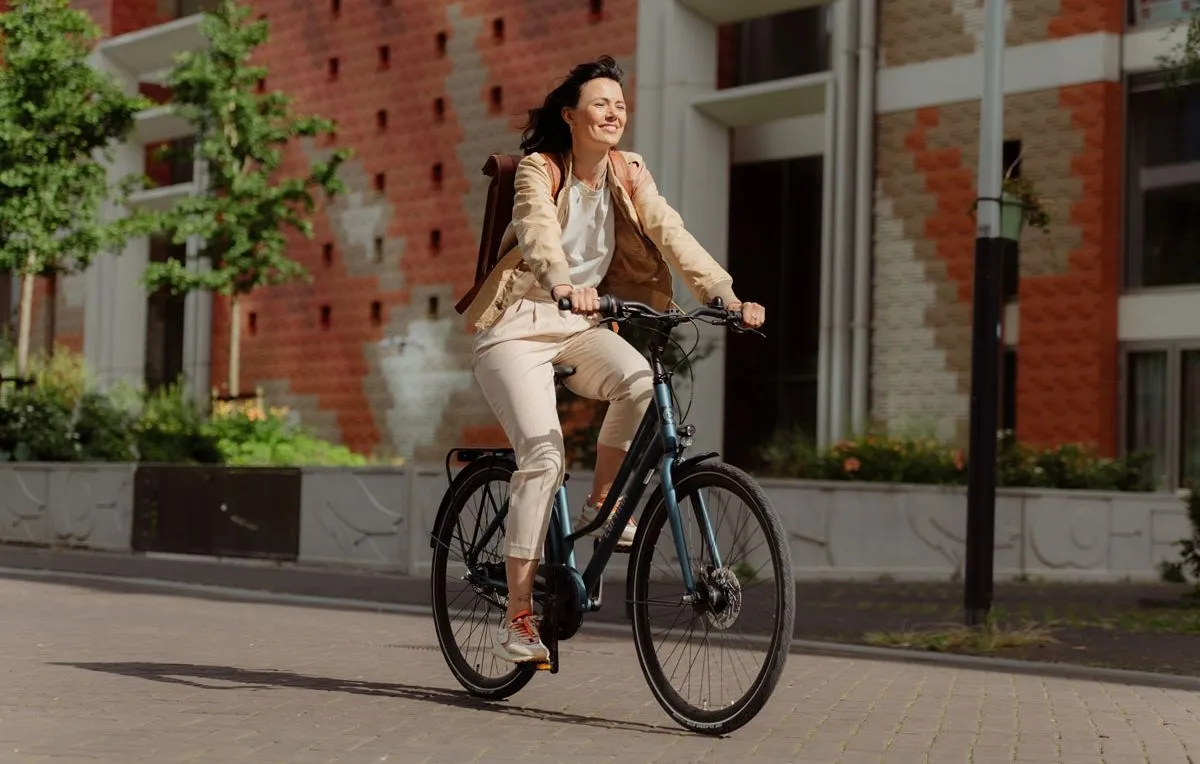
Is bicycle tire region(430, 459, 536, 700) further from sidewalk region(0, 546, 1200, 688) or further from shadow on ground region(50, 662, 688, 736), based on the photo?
sidewalk region(0, 546, 1200, 688)

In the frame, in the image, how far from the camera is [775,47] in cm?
2997

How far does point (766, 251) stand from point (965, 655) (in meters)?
20.9

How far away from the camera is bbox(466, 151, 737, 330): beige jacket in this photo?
6398 mm

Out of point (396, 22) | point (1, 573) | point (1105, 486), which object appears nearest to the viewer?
point (1, 573)

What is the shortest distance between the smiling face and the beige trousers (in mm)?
606

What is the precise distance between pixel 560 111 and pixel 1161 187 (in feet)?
61.5

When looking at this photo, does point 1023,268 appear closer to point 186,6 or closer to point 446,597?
point 446,597

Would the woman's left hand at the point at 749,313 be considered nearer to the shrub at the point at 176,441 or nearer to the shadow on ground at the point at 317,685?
the shadow on ground at the point at 317,685

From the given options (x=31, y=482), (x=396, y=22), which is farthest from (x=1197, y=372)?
(x=396, y=22)

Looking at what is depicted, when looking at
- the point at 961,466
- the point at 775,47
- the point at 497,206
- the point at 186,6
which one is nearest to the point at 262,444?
the point at 961,466

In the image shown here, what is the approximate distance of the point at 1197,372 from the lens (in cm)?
2345

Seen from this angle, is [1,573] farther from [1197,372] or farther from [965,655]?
[1197,372]

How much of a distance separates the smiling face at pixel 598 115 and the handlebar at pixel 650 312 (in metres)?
0.69

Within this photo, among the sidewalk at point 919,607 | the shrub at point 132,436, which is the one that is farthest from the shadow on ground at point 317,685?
the shrub at point 132,436
